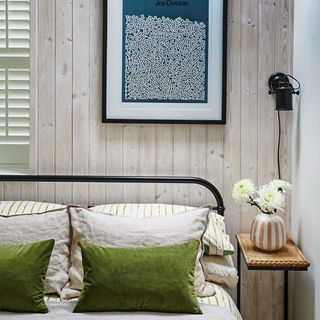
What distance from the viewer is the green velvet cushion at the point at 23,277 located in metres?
2.15

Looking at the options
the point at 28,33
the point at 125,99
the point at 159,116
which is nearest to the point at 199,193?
the point at 159,116

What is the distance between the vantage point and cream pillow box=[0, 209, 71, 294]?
2381 mm

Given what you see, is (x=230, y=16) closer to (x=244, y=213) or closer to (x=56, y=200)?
(x=244, y=213)

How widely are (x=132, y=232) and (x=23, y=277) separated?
1.66 feet

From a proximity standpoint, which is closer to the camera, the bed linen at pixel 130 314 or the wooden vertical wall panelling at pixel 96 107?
the bed linen at pixel 130 314

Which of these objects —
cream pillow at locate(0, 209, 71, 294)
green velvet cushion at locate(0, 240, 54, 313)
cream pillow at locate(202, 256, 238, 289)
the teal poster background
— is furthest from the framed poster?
green velvet cushion at locate(0, 240, 54, 313)

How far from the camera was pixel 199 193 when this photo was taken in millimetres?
2896

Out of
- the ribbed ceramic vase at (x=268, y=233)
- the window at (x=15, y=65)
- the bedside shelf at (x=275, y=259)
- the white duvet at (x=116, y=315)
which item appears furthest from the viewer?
the window at (x=15, y=65)

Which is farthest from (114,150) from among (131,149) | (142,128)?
(142,128)

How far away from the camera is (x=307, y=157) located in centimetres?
257

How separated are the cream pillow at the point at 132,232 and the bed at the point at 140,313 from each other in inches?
2.6

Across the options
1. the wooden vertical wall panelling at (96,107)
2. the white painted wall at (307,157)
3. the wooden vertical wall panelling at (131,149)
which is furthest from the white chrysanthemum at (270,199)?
the wooden vertical wall panelling at (96,107)

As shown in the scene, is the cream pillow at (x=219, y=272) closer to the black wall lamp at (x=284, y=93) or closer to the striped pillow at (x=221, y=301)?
the striped pillow at (x=221, y=301)

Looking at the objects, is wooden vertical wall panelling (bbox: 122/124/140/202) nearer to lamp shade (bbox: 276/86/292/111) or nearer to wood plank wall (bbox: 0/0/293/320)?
wood plank wall (bbox: 0/0/293/320)
